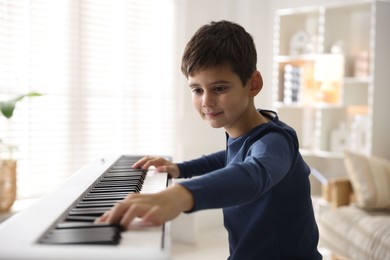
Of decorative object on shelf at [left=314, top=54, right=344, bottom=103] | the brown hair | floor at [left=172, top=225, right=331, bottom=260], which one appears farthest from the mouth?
decorative object on shelf at [left=314, top=54, right=344, bottom=103]

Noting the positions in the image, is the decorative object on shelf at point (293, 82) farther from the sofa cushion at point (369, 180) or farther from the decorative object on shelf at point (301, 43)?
the sofa cushion at point (369, 180)

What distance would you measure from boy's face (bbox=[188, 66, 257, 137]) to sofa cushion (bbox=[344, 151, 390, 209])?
225cm

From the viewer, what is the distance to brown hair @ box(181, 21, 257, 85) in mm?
1238

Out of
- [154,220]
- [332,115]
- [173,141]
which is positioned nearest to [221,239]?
[173,141]

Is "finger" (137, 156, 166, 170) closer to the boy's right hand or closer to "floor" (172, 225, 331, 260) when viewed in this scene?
the boy's right hand

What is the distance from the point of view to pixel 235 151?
1.43 meters

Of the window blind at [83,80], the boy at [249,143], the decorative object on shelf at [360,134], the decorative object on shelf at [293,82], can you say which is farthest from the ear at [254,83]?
the decorative object on shelf at [293,82]

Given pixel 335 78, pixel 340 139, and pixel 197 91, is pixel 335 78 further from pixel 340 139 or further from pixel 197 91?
pixel 197 91

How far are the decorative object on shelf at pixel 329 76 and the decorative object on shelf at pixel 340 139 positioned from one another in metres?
0.28

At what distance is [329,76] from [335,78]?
56 mm

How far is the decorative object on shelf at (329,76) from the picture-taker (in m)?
4.14

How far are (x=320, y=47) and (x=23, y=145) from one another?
2.66m

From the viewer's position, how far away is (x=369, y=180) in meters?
3.31

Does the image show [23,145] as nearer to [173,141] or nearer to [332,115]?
[173,141]
